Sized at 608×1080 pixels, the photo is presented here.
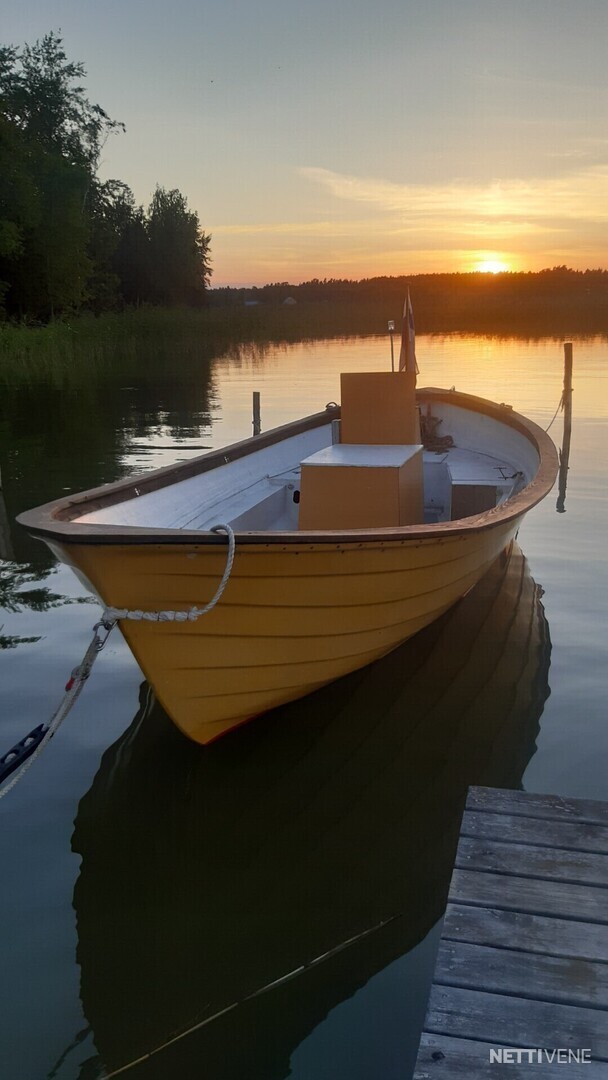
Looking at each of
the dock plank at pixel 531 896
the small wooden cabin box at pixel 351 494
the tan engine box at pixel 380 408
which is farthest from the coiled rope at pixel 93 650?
the tan engine box at pixel 380 408

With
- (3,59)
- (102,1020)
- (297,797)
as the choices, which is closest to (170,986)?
(102,1020)

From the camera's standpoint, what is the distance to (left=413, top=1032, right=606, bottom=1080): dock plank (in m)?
2.09

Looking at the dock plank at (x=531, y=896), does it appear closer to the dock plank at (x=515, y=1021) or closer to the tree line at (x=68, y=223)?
the dock plank at (x=515, y=1021)

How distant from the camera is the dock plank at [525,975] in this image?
2.33m

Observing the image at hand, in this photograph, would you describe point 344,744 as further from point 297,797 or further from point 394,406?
point 394,406

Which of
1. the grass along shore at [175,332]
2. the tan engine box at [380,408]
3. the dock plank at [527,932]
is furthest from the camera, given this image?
the grass along shore at [175,332]

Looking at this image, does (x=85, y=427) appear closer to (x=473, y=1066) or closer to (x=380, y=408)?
(x=380, y=408)

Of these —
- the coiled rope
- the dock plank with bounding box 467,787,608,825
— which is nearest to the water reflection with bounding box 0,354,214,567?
the coiled rope

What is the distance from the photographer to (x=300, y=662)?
4.30 meters

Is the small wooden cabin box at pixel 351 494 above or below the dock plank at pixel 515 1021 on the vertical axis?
above

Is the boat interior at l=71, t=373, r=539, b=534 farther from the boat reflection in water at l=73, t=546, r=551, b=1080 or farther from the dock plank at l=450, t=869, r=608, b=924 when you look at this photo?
the dock plank at l=450, t=869, r=608, b=924

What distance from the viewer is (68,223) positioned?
3428cm

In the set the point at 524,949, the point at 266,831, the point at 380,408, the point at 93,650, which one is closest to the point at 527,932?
the point at 524,949

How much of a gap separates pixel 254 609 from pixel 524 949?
75.1 inches
